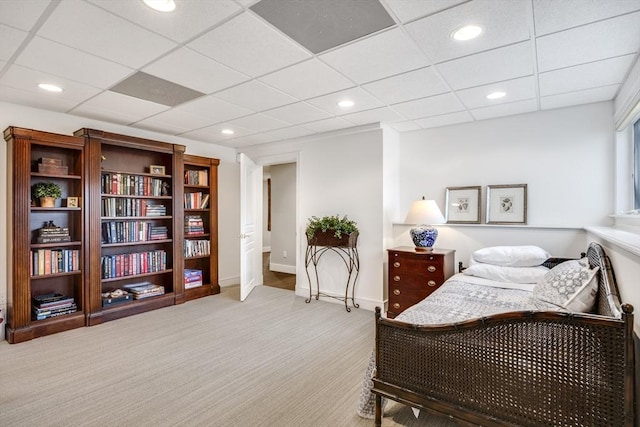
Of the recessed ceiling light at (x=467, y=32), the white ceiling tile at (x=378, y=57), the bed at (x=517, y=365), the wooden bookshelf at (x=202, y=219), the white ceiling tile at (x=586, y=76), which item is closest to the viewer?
the bed at (x=517, y=365)

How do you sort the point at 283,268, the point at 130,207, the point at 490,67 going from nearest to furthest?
1. the point at 490,67
2. the point at 130,207
3. the point at 283,268

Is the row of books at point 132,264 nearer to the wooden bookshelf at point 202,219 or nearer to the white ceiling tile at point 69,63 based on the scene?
the wooden bookshelf at point 202,219

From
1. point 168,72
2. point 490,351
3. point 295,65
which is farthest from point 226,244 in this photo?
point 490,351

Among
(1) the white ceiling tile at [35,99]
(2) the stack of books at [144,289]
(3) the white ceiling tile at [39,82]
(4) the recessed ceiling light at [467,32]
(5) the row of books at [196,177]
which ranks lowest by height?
(2) the stack of books at [144,289]

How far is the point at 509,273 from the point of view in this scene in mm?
3012

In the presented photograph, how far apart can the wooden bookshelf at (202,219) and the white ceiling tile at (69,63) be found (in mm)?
2030

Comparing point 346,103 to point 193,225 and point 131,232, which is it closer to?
point 193,225

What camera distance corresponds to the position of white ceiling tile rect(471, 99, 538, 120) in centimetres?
327

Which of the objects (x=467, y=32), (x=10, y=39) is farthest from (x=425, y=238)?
(x=10, y=39)

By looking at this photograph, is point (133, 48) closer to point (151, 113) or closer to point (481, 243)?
point (151, 113)

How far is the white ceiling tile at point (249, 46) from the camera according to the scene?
1.92 metres

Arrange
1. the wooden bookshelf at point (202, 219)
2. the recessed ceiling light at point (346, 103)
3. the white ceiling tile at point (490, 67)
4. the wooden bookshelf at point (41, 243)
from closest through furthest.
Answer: the white ceiling tile at point (490, 67)
the wooden bookshelf at point (41, 243)
the recessed ceiling light at point (346, 103)
the wooden bookshelf at point (202, 219)

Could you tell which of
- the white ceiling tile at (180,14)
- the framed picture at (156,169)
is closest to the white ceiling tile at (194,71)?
the white ceiling tile at (180,14)

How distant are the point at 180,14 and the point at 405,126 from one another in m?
3.04
